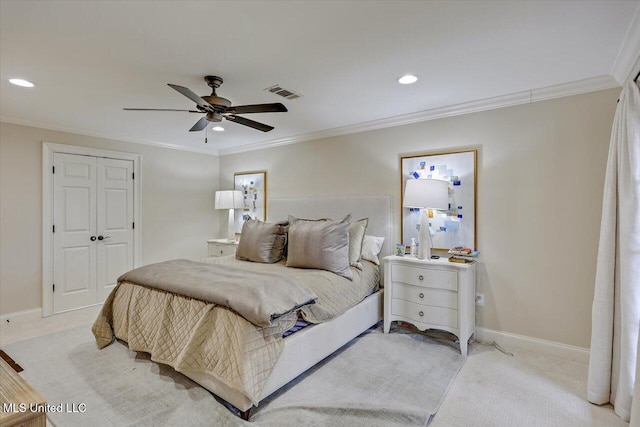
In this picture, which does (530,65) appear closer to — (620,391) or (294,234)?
(620,391)

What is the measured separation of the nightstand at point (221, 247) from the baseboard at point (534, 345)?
3.36 meters

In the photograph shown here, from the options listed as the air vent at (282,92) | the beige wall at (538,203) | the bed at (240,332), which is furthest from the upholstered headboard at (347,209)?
the air vent at (282,92)

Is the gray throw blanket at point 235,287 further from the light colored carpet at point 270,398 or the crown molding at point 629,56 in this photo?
the crown molding at point 629,56

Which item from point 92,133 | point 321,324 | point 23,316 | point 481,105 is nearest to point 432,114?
point 481,105

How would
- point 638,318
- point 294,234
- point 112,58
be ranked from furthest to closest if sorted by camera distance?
point 294,234
point 112,58
point 638,318

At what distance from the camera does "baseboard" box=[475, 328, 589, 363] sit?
8.64ft

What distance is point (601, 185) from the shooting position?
8.33ft

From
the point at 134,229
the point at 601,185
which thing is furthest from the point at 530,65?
the point at 134,229

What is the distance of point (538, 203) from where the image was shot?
2.79 metres

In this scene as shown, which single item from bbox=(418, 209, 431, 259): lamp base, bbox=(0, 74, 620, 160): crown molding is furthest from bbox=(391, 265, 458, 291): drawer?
bbox=(0, 74, 620, 160): crown molding

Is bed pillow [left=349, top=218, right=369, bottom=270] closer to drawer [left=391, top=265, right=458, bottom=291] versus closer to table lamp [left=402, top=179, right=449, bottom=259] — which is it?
drawer [left=391, top=265, right=458, bottom=291]

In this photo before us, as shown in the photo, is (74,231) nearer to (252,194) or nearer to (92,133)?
(92,133)

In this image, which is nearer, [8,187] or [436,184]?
[436,184]

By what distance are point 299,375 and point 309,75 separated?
7.54 ft
